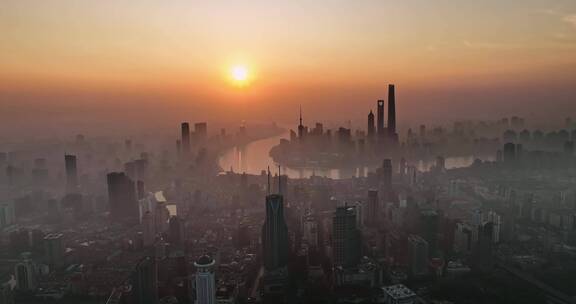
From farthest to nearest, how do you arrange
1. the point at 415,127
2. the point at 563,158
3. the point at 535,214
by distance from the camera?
the point at 415,127
the point at 563,158
the point at 535,214

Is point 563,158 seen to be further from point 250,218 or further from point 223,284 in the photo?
point 223,284

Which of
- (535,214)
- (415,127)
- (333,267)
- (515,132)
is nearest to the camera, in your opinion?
(333,267)

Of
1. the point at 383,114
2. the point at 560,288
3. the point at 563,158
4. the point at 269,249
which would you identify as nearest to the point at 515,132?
the point at 563,158

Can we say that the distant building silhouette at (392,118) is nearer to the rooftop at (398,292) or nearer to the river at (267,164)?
the river at (267,164)

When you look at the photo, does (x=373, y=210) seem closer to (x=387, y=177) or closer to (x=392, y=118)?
(x=387, y=177)

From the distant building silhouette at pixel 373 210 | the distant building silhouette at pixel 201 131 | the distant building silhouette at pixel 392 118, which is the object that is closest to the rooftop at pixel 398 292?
the distant building silhouette at pixel 373 210

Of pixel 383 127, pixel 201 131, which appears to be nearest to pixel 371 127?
pixel 383 127
